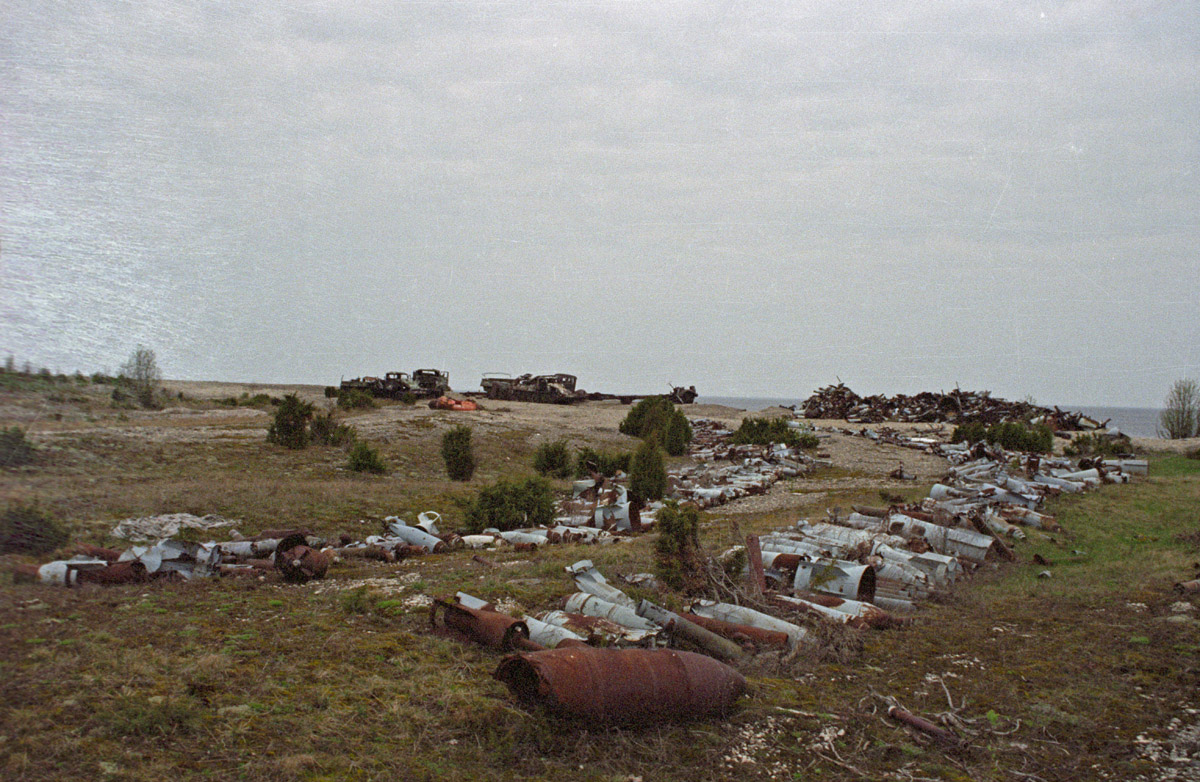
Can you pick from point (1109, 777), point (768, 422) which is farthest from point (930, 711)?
point (768, 422)

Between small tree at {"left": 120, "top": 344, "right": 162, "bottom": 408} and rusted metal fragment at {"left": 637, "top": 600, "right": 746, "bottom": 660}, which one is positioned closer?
small tree at {"left": 120, "top": 344, "right": 162, "bottom": 408}

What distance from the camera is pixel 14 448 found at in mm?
3309

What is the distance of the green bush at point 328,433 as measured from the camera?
1882 centimetres

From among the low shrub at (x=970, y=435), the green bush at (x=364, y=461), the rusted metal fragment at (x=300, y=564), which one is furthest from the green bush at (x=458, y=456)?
the low shrub at (x=970, y=435)

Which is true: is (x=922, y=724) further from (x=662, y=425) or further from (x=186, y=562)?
(x=662, y=425)

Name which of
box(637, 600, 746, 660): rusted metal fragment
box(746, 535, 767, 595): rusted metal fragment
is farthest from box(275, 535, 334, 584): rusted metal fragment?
box(746, 535, 767, 595): rusted metal fragment

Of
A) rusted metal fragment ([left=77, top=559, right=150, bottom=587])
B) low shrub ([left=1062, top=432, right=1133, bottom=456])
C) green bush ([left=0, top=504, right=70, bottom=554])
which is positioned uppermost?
green bush ([left=0, top=504, right=70, bottom=554])

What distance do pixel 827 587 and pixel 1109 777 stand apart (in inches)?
136

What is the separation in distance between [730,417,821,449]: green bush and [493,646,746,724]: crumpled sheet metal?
20275mm

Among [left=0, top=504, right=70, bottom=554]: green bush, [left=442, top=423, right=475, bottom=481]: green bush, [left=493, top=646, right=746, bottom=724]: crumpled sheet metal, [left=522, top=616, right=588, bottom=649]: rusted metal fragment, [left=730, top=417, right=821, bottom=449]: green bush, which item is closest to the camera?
[left=0, top=504, right=70, bottom=554]: green bush

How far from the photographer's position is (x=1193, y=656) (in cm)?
563

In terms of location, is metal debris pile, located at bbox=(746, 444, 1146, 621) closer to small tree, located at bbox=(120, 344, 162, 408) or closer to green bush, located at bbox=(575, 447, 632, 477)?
small tree, located at bbox=(120, 344, 162, 408)

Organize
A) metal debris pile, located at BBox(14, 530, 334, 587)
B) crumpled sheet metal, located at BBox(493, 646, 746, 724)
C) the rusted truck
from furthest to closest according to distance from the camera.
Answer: the rusted truck < metal debris pile, located at BBox(14, 530, 334, 587) < crumpled sheet metal, located at BBox(493, 646, 746, 724)

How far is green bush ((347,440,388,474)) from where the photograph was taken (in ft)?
52.0
